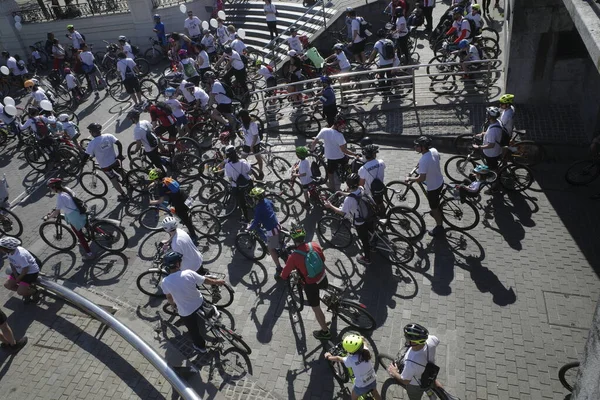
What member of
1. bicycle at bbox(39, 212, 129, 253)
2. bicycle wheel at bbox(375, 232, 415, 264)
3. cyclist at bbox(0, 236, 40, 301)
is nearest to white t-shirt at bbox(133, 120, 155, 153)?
bicycle at bbox(39, 212, 129, 253)

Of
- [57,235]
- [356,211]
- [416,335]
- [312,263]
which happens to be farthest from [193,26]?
[416,335]

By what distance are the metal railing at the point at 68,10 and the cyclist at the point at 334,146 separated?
16372 millimetres

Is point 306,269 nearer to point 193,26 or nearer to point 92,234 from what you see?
point 92,234

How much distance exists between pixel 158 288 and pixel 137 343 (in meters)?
2.11

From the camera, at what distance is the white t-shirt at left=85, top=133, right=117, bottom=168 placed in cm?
1068

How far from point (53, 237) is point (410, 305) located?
27.0 feet

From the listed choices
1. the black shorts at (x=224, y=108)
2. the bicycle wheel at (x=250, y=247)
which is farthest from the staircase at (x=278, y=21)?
the bicycle wheel at (x=250, y=247)

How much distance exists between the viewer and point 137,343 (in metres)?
6.77

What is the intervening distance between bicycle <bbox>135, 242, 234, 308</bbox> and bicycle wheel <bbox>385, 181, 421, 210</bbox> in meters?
3.75

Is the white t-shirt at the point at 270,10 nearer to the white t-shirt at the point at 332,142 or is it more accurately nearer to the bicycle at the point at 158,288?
the white t-shirt at the point at 332,142

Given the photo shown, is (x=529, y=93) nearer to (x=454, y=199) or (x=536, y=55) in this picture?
(x=536, y=55)

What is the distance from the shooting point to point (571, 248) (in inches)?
328

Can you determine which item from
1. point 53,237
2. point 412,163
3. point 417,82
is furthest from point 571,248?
point 53,237

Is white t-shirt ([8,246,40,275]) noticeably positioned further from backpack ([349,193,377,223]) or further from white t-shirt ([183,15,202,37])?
white t-shirt ([183,15,202,37])
